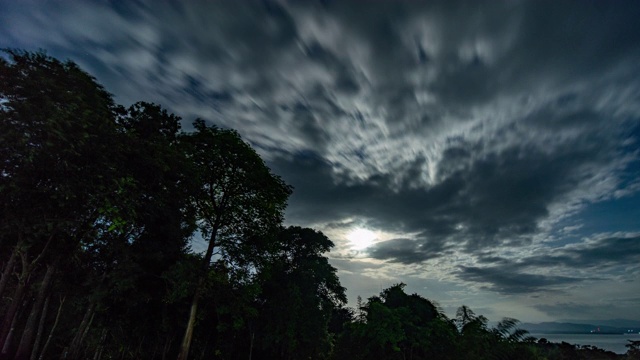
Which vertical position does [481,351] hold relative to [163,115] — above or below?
below

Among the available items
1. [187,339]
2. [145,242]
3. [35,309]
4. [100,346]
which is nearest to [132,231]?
[145,242]

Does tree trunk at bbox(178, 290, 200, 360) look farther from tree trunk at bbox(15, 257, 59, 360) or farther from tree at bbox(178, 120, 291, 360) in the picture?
tree trunk at bbox(15, 257, 59, 360)

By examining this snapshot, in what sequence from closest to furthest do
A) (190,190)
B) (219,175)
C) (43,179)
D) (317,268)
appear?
(43,179), (190,190), (219,175), (317,268)

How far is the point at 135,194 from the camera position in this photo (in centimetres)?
1368

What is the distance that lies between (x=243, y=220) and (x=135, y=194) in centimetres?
A: 1061

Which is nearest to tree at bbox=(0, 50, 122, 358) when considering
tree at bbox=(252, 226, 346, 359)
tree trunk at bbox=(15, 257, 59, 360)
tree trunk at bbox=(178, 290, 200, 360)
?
tree trunk at bbox=(15, 257, 59, 360)

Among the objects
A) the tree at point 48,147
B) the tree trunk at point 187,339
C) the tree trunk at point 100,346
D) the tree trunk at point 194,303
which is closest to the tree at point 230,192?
the tree trunk at point 194,303

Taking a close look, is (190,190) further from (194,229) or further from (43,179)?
(43,179)

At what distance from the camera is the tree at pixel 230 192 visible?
22094 mm

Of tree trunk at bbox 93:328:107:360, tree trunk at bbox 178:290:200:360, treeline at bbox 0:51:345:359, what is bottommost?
tree trunk at bbox 93:328:107:360

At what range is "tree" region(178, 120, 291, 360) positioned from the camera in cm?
2209

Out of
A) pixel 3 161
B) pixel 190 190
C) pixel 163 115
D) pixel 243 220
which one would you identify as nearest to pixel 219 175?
pixel 190 190

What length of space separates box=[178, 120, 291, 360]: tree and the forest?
4.1 inches

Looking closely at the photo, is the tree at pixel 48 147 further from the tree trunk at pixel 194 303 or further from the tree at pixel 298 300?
the tree at pixel 298 300
